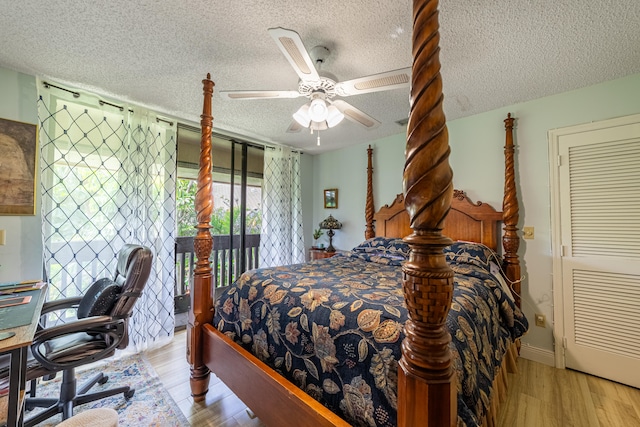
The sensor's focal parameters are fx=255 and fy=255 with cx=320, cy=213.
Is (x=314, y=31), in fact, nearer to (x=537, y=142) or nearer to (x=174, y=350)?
(x=537, y=142)

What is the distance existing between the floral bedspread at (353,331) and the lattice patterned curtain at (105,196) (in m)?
1.22

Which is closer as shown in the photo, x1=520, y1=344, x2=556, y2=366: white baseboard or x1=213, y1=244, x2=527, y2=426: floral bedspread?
x1=213, y1=244, x2=527, y2=426: floral bedspread

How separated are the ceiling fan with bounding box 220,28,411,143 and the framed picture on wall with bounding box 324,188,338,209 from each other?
2052 mm

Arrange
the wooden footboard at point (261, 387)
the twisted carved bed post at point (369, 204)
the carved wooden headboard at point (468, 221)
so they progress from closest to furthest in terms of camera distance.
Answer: the wooden footboard at point (261, 387) → the carved wooden headboard at point (468, 221) → the twisted carved bed post at point (369, 204)

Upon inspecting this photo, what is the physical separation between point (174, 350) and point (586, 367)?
363cm

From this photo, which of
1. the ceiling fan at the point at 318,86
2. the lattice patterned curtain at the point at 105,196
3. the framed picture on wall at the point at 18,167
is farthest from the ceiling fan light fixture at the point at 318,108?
the framed picture on wall at the point at 18,167

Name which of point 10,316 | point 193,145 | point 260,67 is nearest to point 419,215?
point 260,67

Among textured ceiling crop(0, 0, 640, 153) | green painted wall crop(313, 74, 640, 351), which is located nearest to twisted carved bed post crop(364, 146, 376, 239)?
green painted wall crop(313, 74, 640, 351)

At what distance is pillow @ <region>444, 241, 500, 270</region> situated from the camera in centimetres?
215

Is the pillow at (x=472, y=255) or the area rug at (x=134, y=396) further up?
the pillow at (x=472, y=255)

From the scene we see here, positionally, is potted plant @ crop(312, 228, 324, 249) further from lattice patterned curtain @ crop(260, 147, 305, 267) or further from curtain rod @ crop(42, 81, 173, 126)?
curtain rod @ crop(42, 81, 173, 126)

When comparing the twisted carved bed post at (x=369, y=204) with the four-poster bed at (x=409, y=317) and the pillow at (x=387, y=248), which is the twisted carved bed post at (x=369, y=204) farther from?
the four-poster bed at (x=409, y=317)

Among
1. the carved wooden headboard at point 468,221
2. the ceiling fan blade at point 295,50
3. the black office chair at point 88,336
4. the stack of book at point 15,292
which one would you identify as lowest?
the black office chair at point 88,336

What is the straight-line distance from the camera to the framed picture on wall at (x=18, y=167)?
1.90 metres
